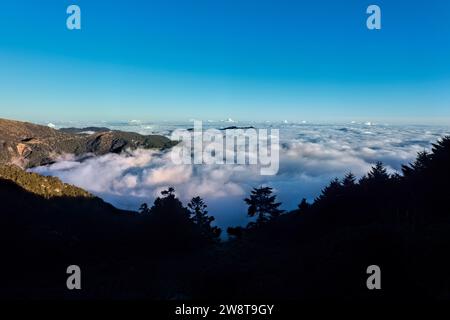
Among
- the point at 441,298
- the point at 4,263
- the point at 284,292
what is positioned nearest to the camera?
the point at 441,298

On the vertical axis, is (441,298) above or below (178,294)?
above

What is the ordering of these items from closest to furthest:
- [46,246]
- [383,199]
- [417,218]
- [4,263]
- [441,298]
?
[441,298] < [417,218] < [4,263] < [383,199] < [46,246]

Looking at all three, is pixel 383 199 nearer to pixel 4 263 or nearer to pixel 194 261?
pixel 194 261

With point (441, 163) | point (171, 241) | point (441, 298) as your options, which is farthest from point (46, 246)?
point (441, 163)
